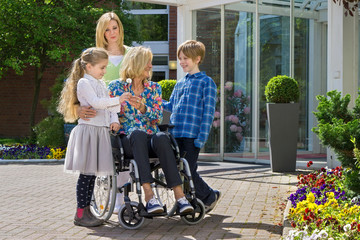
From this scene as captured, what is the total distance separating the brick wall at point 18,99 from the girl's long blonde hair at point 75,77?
15.9 meters

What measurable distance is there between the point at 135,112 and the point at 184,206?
3.09 ft

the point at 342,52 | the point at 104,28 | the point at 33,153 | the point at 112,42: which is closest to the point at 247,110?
the point at 342,52

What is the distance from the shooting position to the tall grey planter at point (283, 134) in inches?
357

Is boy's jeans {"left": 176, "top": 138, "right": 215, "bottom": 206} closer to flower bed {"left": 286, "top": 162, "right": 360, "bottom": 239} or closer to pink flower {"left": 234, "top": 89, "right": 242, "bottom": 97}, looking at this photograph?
flower bed {"left": 286, "top": 162, "right": 360, "bottom": 239}

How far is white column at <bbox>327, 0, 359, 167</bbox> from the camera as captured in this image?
8.97 m

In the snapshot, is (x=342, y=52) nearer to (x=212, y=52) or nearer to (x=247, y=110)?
(x=247, y=110)

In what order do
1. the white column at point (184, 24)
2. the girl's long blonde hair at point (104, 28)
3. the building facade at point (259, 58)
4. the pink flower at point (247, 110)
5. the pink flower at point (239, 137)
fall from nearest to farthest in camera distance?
the girl's long blonde hair at point (104, 28) → the building facade at point (259, 58) → the pink flower at point (247, 110) → the pink flower at point (239, 137) → the white column at point (184, 24)

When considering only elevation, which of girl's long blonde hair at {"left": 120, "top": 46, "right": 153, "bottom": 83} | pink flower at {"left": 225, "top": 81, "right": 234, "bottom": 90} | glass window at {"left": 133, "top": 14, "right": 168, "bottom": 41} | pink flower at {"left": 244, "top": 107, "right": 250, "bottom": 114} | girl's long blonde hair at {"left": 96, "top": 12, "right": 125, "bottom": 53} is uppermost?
glass window at {"left": 133, "top": 14, "right": 168, "bottom": 41}

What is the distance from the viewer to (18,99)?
68.9ft

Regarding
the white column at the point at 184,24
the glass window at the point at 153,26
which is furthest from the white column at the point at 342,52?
the glass window at the point at 153,26

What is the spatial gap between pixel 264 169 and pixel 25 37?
9451mm

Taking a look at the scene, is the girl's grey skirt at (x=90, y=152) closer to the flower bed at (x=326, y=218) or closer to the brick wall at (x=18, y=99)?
the flower bed at (x=326, y=218)

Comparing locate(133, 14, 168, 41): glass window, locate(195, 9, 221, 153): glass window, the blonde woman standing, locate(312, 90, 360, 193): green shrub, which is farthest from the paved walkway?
locate(133, 14, 168, 41): glass window

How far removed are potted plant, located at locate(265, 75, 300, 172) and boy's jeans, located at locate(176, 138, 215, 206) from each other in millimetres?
3694
